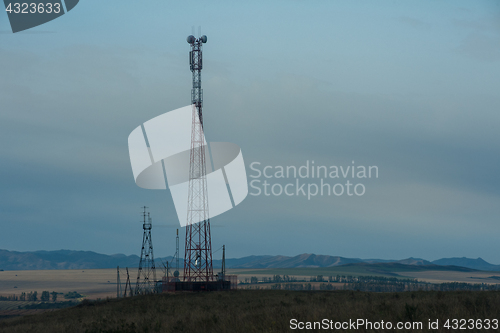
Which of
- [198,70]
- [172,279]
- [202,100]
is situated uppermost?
[198,70]

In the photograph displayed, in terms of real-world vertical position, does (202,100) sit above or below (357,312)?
above

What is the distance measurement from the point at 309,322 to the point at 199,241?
4294cm

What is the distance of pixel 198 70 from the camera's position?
62.8m

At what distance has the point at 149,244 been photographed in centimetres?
7838

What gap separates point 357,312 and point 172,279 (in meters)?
50.1

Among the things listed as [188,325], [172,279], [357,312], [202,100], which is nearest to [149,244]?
[172,279]

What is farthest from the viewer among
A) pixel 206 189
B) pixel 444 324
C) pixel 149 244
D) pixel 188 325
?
pixel 149 244

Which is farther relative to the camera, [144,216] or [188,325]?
[144,216]

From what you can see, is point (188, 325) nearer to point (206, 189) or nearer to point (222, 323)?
point (222, 323)

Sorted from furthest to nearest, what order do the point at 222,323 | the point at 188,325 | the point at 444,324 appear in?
the point at 188,325
the point at 222,323
the point at 444,324

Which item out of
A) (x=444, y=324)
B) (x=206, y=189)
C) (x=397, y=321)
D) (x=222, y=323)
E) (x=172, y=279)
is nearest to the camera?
(x=444, y=324)

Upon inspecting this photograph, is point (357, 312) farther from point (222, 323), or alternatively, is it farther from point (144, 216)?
point (144, 216)

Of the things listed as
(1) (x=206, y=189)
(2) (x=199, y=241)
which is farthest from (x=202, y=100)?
(2) (x=199, y=241)

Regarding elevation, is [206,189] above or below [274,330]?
above
